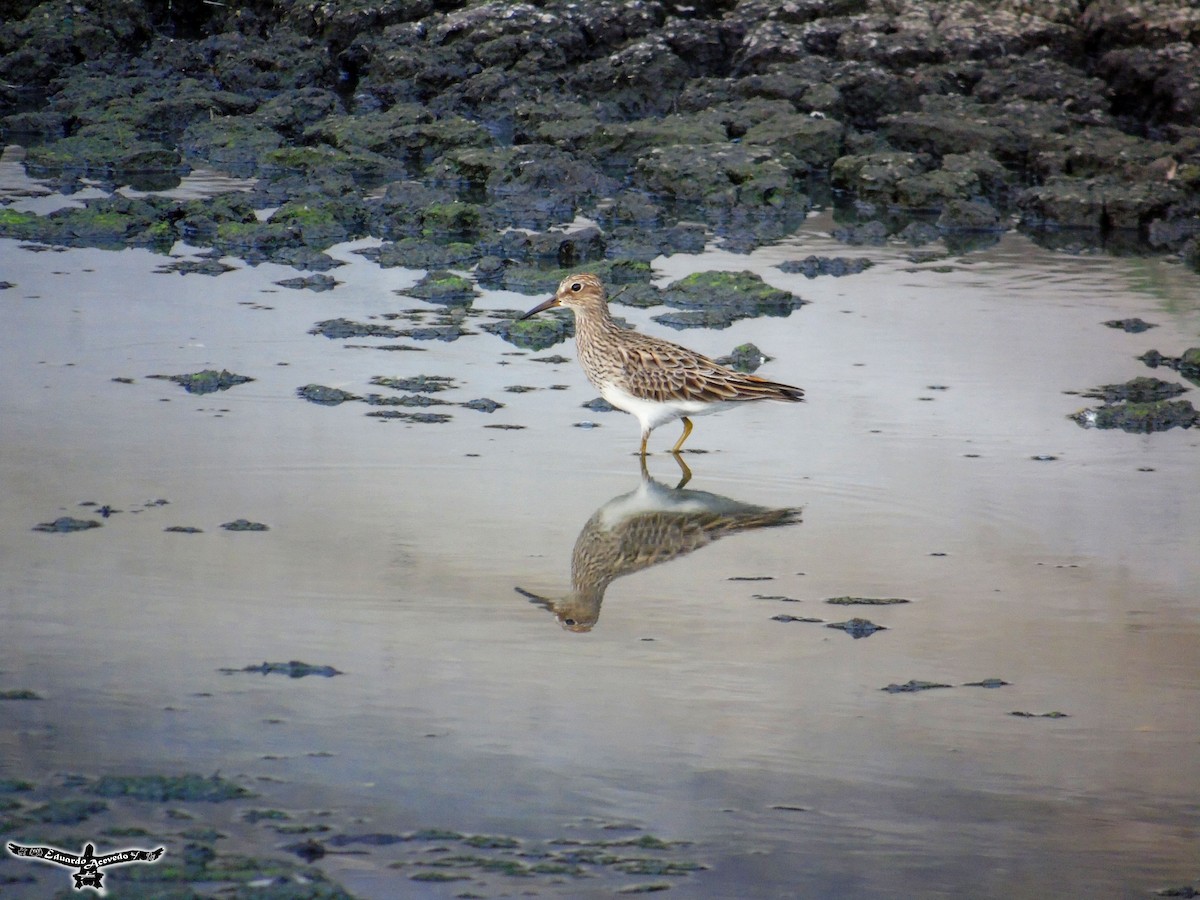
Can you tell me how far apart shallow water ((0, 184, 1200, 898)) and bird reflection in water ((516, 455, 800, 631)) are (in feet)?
0.12

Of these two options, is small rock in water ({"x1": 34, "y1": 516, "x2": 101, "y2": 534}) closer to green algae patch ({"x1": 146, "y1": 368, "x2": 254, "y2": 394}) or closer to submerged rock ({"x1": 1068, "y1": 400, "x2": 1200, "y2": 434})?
green algae patch ({"x1": 146, "y1": 368, "x2": 254, "y2": 394})

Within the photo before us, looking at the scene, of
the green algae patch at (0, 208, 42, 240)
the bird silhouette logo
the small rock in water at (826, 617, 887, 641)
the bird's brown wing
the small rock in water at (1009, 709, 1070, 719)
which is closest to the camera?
the bird silhouette logo

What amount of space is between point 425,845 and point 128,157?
10679 millimetres

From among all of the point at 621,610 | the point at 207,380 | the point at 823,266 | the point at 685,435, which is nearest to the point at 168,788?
the point at 621,610

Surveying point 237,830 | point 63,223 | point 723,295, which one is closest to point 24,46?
point 63,223

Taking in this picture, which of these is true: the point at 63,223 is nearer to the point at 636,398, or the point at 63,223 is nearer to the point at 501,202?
the point at 501,202

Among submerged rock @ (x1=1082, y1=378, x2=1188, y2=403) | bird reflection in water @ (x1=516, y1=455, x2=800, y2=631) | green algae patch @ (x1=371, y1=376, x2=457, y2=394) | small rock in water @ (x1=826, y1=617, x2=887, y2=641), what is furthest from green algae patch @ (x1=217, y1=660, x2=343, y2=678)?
submerged rock @ (x1=1082, y1=378, x2=1188, y2=403)

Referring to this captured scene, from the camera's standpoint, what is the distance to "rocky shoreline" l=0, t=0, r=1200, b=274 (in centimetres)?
1189

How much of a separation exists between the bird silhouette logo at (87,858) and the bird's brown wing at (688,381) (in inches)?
150

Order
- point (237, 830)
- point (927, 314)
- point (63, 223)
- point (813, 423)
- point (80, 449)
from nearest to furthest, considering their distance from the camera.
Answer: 1. point (237, 830)
2. point (80, 449)
3. point (813, 423)
4. point (927, 314)
5. point (63, 223)

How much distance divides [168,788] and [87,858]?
43cm

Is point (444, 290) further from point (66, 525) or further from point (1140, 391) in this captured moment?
point (66, 525)

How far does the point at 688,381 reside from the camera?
7336mm

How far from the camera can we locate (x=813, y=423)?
319 inches
